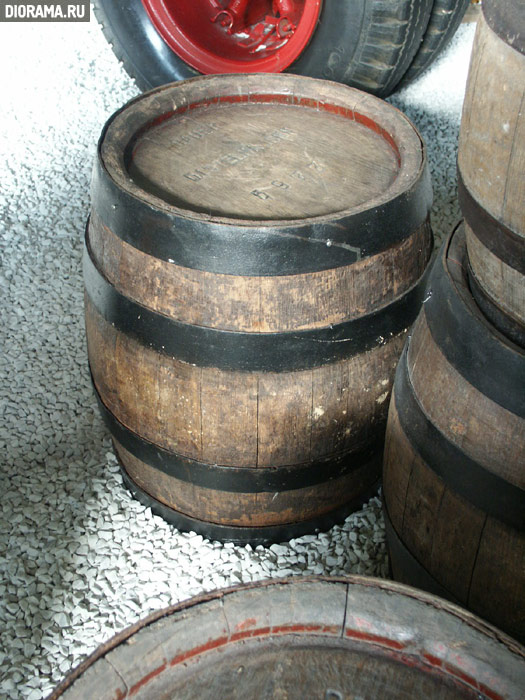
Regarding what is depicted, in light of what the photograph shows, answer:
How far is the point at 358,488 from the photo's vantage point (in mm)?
2178

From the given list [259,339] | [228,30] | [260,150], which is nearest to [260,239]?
[259,339]

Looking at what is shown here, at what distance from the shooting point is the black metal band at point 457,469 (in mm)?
1367

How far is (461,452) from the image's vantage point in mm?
1415

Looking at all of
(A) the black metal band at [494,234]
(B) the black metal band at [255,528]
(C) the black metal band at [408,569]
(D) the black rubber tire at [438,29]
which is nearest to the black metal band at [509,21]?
(A) the black metal band at [494,234]

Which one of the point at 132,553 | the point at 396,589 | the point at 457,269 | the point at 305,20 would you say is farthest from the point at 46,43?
the point at 396,589

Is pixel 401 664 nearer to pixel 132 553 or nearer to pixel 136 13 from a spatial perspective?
pixel 132 553

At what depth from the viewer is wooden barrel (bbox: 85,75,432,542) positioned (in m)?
1.68

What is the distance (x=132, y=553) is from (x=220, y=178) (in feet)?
3.62

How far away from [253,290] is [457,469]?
58 cm

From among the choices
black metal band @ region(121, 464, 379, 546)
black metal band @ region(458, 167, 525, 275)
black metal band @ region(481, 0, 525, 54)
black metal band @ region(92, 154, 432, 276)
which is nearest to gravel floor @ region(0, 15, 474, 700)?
black metal band @ region(121, 464, 379, 546)

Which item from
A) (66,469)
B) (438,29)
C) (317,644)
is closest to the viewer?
(317,644)

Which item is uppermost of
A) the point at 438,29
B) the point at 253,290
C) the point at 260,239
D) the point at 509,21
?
the point at 509,21

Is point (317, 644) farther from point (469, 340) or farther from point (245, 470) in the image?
point (245, 470)

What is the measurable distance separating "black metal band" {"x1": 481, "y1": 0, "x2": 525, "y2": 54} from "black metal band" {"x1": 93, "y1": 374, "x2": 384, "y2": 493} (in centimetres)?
113
